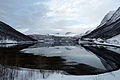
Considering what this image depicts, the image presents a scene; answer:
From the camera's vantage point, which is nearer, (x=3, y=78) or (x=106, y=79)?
(x=3, y=78)

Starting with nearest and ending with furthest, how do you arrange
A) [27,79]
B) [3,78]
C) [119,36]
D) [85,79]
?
1. [3,78]
2. [27,79]
3. [85,79]
4. [119,36]

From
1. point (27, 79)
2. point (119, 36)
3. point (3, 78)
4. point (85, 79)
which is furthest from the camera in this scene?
point (119, 36)

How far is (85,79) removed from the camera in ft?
48.4

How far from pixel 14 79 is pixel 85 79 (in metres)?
6.32

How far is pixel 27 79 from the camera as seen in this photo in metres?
13.8

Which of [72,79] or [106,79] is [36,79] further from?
[106,79]

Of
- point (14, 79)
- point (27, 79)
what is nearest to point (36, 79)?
point (27, 79)

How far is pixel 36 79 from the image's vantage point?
46.1 feet

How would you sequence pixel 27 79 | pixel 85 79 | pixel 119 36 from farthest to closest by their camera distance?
pixel 119 36 < pixel 85 79 < pixel 27 79

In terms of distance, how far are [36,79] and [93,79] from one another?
5095 mm

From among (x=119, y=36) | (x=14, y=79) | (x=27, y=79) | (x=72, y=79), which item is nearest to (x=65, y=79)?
(x=72, y=79)

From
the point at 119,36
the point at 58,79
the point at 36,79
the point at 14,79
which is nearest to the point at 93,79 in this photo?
the point at 58,79

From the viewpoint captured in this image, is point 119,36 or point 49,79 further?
point 119,36

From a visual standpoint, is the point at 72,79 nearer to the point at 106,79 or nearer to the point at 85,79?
the point at 85,79
